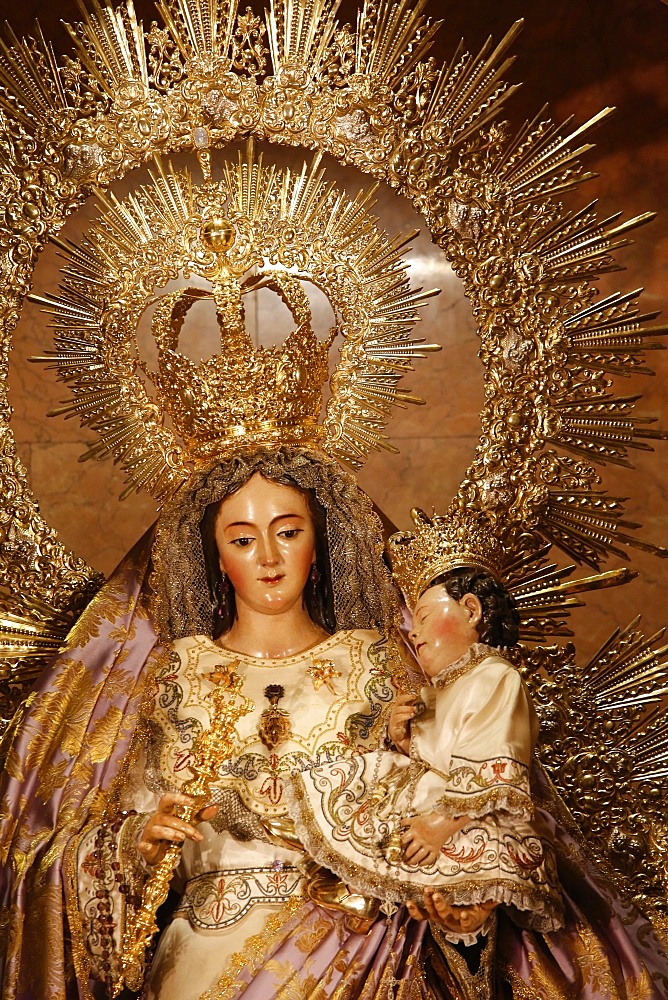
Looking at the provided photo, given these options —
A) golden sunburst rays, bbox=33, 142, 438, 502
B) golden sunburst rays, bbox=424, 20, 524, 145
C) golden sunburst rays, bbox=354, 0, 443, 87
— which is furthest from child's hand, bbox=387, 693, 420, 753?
golden sunburst rays, bbox=354, 0, 443, 87

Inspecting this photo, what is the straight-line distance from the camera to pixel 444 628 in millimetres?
3537

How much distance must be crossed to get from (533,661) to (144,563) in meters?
1.01

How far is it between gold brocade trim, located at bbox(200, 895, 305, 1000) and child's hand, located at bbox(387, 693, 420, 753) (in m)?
0.41

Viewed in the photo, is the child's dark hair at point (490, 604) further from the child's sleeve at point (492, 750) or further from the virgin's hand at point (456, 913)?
the virgin's hand at point (456, 913)

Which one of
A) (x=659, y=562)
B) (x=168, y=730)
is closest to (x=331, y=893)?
(x=168, y=730)

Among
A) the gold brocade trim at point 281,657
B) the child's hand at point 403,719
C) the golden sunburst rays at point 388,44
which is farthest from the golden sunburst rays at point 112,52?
the child's hand at point 403,719

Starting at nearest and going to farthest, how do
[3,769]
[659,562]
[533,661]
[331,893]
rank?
1. [331,893]
2. [3,769]
3. [533,661]
4. [659,562]

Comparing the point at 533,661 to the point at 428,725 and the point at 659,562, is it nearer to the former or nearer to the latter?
the point at 428,725

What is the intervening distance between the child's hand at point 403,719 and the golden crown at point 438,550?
0.84 ft

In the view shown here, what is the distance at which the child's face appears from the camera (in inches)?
139

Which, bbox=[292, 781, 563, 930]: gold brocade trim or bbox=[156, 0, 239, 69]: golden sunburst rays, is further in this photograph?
bbox=[156, 0, 239, 69]: golden sunburst rays

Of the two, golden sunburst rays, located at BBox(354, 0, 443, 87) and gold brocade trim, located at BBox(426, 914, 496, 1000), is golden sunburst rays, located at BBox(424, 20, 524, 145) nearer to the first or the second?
golden sunburst rays, located at BBox(354, 0, 443, 87)

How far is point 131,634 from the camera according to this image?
157 inches

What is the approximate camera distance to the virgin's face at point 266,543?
155 inches
